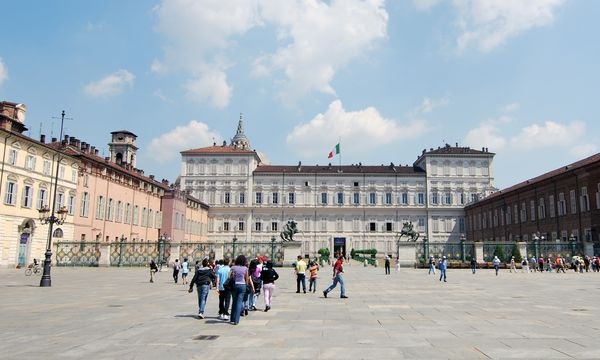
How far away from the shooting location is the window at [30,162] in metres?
37.4

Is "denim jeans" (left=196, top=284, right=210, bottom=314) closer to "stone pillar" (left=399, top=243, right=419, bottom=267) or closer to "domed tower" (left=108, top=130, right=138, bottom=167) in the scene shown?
"stone pillar" (left=399, top=243, right=419, bottom=267)

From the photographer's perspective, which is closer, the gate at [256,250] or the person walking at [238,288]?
the person walking at [238,288]

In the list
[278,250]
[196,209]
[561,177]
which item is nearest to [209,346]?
[278,250]

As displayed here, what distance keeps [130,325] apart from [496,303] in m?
11.2

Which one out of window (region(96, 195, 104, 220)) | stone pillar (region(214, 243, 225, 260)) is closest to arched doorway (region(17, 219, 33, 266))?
window (region(96, 195, 104, 220))

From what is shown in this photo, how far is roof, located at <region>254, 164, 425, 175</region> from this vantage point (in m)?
79.8

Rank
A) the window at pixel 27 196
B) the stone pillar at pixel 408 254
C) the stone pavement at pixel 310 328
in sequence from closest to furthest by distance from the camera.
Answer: the stone pavement at pixel 310 328, the window at pixel 27 196, the stone pillar at pixel 408 254

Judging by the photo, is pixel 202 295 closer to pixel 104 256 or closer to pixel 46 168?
pixel 104 256

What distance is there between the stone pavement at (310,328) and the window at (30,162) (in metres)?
24.7

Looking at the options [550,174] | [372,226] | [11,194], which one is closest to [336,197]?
[372,226]

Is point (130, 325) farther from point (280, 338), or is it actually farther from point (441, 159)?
point (441, 159)

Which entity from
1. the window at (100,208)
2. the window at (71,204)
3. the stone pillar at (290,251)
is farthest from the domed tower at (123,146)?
the stone pillar at (290,251)

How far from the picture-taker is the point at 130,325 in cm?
1072

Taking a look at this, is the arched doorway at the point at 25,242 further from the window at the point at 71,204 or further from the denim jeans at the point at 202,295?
the denim jeans at the point at 202,295
